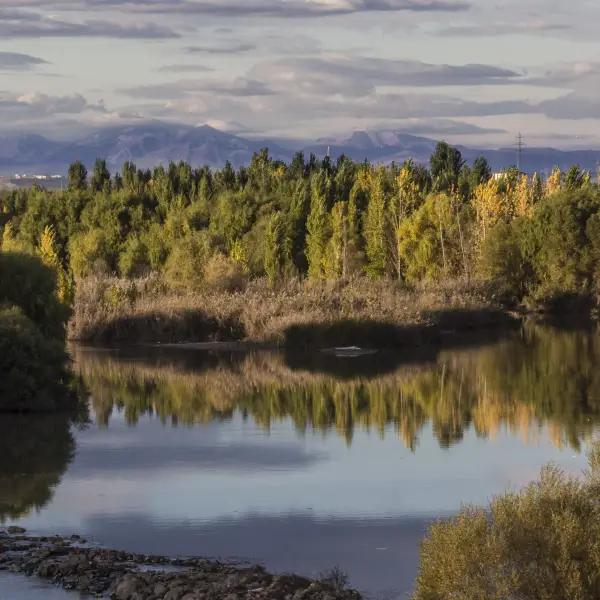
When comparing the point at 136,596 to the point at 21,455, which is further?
the point at 21,455

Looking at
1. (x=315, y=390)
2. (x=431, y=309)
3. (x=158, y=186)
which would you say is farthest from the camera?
(x=158, y=186)

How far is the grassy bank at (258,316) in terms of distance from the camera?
128 feet

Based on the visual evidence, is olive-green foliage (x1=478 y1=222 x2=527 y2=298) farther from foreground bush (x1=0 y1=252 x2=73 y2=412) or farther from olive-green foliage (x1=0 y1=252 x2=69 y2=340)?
foreground bush (x1=0 y1=252 x2=73 y2=412)

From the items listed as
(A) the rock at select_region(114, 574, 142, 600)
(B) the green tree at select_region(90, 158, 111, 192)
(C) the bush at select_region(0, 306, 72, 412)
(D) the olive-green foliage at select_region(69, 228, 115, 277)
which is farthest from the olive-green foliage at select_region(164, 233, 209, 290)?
(A) the rock at select_region(114, 574, 142, 600)

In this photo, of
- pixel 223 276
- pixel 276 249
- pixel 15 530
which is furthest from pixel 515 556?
pixel 276 249

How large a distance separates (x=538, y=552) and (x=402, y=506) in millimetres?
6581

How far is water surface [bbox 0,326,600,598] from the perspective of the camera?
15.6 metres

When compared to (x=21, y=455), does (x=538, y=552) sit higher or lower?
higher

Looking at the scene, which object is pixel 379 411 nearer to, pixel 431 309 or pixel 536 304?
pixel 431 309

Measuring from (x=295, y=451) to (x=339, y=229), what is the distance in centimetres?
3260

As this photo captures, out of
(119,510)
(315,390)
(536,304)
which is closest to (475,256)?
(536,304)

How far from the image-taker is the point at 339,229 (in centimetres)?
5400

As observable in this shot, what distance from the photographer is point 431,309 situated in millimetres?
43688

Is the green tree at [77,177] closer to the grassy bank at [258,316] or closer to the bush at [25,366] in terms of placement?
the grassy bank at [258,316]
